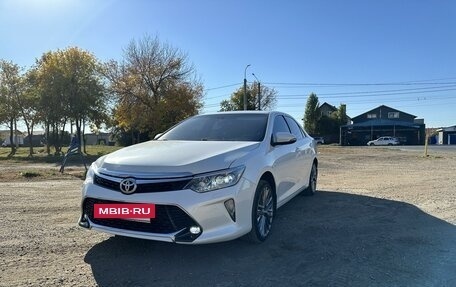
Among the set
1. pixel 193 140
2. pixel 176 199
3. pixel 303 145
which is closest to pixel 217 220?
pixel 176 199

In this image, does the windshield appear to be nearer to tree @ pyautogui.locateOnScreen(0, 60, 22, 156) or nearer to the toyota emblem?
the toyota emblem

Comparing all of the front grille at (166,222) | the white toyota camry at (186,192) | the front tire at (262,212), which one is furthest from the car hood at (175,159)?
the front tire at (262,212)

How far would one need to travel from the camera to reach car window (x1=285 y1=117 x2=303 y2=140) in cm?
663

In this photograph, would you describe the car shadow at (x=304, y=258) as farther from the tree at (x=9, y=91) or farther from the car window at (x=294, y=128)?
the tree at (x=9, y=91)

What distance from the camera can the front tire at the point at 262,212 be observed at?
4371 mm

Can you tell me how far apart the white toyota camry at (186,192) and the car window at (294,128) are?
1.71m

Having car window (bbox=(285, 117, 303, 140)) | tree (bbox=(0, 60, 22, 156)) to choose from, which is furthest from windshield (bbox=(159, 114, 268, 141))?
tree (bbox=(0, 60, 22, 156))

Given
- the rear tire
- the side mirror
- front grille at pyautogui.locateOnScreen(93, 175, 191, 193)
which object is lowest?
the rear tire

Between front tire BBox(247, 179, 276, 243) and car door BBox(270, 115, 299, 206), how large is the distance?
10.9 inches

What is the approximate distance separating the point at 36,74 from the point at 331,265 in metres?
33.1

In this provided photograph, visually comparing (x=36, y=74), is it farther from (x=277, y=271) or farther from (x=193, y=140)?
(x=277, y=271)

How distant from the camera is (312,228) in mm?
5340

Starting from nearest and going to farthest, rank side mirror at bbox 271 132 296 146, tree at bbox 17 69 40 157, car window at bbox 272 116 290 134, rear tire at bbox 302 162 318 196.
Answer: side mirror at bbox 271 132 296 146 → car window at bbox 272 116 290 134 → rear tire at bbox 302 162 318 196 → tree at bbox 17 69 40 157

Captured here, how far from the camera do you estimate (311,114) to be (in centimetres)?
7006
